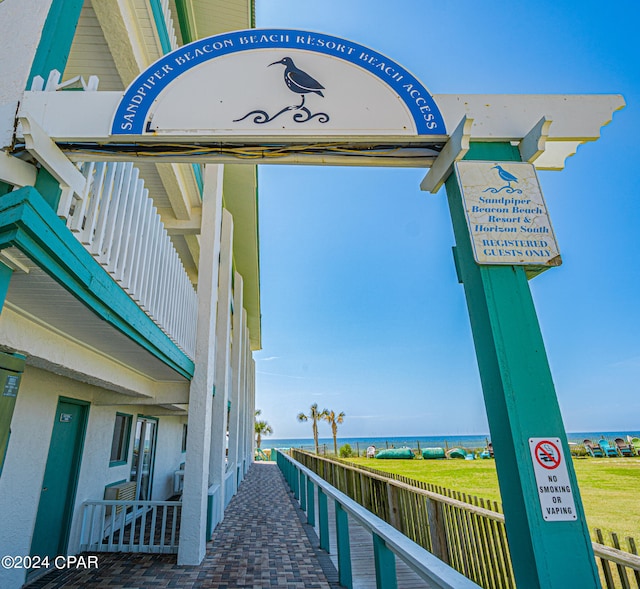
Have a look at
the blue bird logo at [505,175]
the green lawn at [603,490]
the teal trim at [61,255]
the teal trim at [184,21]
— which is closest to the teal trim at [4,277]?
the teal trim at [61,255]

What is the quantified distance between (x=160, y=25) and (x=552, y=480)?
6263mm

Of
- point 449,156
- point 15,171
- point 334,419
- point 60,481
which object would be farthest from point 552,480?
point 334,419

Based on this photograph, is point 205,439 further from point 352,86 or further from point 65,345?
point 352,86

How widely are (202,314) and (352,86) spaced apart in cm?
501

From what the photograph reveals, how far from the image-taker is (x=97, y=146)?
2451mm

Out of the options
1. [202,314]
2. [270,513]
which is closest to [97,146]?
[202,314]

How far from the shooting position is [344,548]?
4379 mm

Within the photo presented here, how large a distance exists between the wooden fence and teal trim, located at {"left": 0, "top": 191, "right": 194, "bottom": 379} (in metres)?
4.24

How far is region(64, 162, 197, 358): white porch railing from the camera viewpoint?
275 centimetres

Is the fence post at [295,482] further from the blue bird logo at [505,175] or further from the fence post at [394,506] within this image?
the blue bird logo at [505,175]

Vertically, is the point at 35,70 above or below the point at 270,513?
above

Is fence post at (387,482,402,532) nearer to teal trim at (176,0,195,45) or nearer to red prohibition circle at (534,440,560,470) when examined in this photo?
red prohibition circle at (534,440,560,470)

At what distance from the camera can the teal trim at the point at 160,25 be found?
4.75m

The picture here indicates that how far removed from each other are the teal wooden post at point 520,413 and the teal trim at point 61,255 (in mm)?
2262
